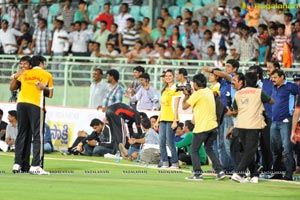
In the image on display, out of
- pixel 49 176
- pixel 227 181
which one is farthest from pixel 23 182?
pixel 227 181

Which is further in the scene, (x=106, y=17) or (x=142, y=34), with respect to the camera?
(x=106, y=17)

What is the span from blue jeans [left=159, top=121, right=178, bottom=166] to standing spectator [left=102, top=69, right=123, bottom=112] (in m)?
3.87

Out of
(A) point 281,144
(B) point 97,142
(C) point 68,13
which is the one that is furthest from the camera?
(C) point 68,13

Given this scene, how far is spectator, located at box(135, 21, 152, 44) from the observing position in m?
31.8

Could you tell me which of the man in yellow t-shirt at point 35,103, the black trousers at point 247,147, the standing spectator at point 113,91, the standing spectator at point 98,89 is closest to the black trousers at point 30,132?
the man in yellow t-shirt at point 35,103

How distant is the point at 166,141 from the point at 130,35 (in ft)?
32.9

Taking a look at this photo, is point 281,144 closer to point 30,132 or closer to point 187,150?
point 187,150

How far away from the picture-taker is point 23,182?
18.0 meters

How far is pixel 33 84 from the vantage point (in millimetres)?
19875

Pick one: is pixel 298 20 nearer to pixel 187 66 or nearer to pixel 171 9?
pixel 187 66

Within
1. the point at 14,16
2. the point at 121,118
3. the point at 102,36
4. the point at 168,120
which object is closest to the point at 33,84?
the point at 168,120

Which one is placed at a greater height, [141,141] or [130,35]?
[130,35]

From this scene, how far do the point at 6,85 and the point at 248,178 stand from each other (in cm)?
1286

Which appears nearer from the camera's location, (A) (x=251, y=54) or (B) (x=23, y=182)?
(B) (x=23, y=182)
